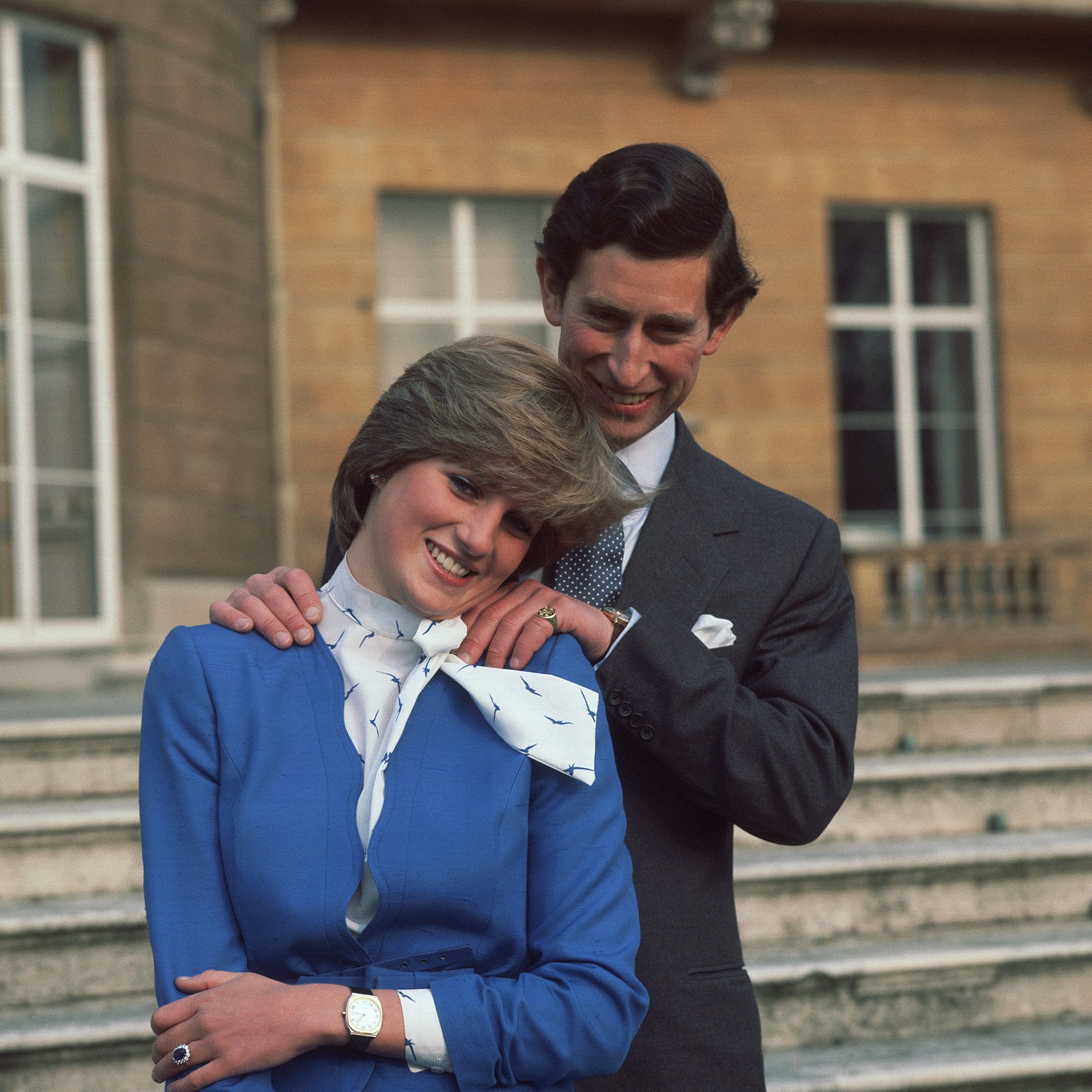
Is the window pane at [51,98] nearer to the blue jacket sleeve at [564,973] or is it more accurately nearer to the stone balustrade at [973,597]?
the stone balustrade at [973,597]

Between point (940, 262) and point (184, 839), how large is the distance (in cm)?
748

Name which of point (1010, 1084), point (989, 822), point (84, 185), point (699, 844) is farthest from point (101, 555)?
point (699, 844)

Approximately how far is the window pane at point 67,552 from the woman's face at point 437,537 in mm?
4621

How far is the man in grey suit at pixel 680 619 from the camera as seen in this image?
5.19ft

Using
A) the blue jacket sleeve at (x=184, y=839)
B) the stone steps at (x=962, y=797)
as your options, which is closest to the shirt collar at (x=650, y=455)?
the blue jacket sleeve at (x=184, y=839)

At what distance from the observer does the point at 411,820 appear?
1378 millimetres

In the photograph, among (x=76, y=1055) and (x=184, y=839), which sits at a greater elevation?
(x=184, y=839)

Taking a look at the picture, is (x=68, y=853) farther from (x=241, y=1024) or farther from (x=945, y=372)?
(x=945, y=372)

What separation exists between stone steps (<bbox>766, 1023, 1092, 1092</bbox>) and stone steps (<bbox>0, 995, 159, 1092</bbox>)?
130 centimetres

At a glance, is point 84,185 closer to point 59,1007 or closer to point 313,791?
point 59,1007

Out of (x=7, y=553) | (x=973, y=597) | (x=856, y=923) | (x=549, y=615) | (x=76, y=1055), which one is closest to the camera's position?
(x=549, y=615)

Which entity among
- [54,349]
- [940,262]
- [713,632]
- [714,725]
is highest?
[940,262]

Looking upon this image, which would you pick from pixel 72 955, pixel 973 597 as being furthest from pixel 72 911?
pixel 973 597

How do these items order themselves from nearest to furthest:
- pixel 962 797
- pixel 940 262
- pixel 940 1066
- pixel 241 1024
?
pixel 241 1024
pixel 940 1066
pixel 962 797
pixel 940 262
